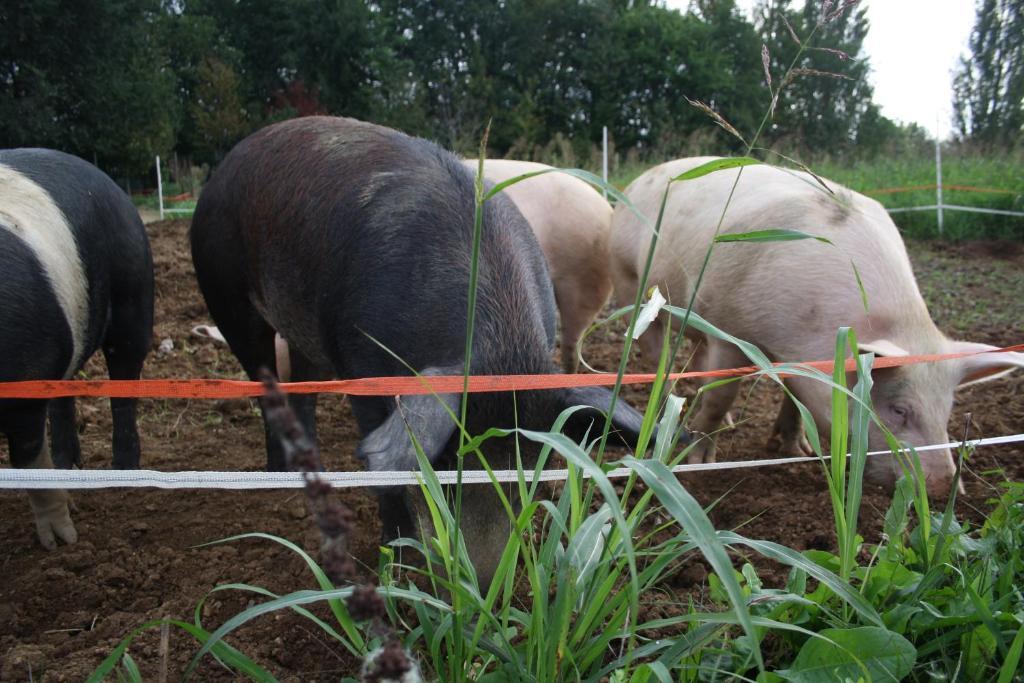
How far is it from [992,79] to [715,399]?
91.3 ft

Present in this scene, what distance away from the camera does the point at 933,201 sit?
12.2 meters

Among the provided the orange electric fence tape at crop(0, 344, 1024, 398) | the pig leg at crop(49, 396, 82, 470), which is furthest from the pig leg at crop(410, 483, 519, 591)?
the pig leg at crop(49, 396, 82, 470)

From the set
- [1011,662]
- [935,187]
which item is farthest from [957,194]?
[1011,662]

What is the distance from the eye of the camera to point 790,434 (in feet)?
14.1

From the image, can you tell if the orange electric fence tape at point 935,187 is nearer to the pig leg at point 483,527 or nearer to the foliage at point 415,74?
the foliage at point 415,74

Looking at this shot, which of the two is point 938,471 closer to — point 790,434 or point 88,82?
point 790,434

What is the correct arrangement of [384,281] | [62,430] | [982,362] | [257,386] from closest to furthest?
[257,386]
[384,281]
[982,362]
[62,430]

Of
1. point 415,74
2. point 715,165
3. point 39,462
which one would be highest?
point 415,74

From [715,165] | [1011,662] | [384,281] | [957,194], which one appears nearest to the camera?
[715,165]

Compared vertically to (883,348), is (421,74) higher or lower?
higher

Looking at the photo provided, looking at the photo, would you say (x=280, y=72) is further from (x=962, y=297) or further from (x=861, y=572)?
(x=861, y=572)

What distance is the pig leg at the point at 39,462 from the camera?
2863 mm

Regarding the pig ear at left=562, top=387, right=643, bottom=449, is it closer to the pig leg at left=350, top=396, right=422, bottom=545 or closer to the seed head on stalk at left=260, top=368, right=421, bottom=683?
the pig leg at left=350, top=396, right=422, bottom=545

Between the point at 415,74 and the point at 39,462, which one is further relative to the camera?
the point at 415,74
